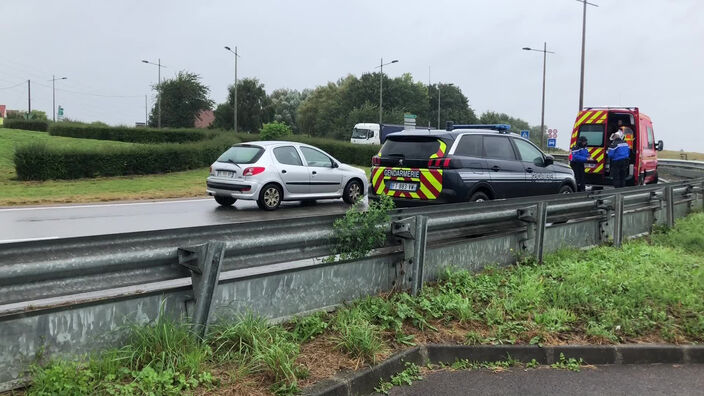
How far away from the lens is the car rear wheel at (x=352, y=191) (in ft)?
50.8

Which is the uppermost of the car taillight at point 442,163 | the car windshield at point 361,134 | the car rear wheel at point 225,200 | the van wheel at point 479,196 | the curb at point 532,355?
the car windshield at point 361,134

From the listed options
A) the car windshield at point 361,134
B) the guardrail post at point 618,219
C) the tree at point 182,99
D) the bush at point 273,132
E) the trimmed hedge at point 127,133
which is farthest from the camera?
the tree at point 182,99

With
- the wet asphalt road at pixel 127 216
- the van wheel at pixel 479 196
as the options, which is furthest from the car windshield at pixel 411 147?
the wet asphalt road at pixel 127 216

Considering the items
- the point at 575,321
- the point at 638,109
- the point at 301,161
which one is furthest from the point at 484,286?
the point at 638,109

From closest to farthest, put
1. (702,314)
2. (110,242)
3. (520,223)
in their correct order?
(110,242)
(702,314)
(520,223)

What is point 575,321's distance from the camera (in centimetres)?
503

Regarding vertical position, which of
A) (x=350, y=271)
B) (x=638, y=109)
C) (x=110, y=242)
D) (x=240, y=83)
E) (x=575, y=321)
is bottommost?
(x=575, y=321)

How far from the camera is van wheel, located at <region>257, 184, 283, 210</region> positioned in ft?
44.1

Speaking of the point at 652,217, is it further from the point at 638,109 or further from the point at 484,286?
the point at 638,109

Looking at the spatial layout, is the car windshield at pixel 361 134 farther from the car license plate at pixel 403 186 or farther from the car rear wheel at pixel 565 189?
the car license plate at pixel 403 186

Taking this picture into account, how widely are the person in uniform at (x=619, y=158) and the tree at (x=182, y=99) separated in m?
58.6

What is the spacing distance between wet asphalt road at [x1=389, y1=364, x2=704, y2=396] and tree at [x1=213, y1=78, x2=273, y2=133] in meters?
75.9

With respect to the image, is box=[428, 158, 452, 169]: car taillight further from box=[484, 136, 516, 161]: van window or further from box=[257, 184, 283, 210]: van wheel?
box=[257, 184, 283, 210]: van wheel

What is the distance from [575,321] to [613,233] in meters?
4.09
